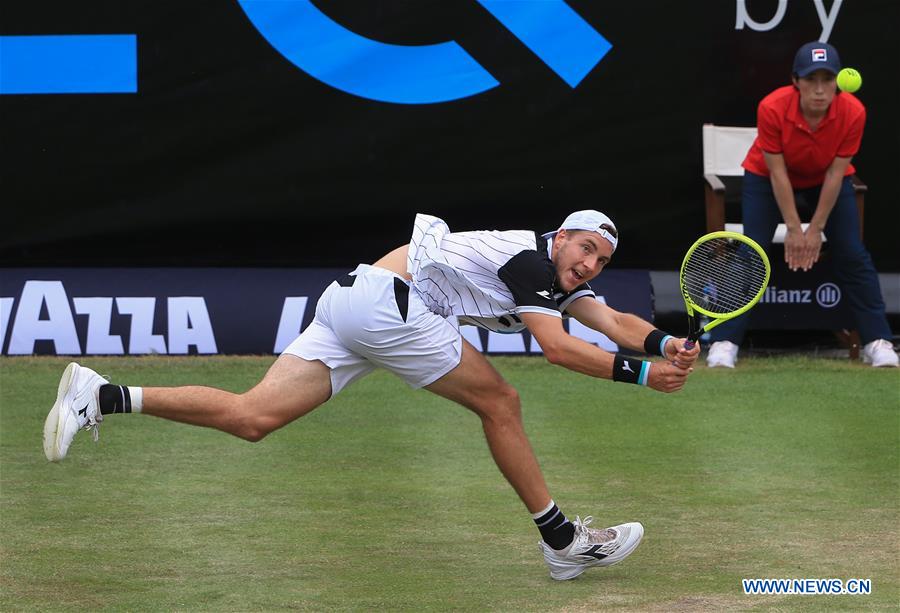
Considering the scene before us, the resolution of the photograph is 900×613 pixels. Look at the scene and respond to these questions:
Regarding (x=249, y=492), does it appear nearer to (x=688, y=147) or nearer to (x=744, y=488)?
(x=744, y=488)

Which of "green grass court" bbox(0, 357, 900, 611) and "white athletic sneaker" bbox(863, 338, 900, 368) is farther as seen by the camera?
"white athletic sneaker" bbox(863, 338, 900, 368)

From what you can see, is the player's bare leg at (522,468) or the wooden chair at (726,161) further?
the wooden chair at (726,161)

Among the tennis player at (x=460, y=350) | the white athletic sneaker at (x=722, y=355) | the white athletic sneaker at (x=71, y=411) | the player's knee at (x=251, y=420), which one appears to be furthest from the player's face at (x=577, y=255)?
the white athletic sneaker at (x=722, y=355)

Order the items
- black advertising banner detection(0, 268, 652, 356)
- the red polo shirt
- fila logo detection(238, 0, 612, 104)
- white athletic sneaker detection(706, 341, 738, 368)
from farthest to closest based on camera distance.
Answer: fila logo detection(238, 0, 612, 104) → black advertising banner detection(0, 268, 652, 356) → white athletic sneaker detection(706, 341, 738, 368) → the red polo shirt

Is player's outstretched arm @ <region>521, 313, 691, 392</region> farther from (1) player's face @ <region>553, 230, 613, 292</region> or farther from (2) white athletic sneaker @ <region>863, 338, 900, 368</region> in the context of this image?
(2) white athletic sneaker @ <region>863, 338, 900, 368</region>

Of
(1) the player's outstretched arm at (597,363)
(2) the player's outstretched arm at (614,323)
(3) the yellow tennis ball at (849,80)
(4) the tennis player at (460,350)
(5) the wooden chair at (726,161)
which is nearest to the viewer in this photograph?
(1) the player's outstretched arm at (597,363)

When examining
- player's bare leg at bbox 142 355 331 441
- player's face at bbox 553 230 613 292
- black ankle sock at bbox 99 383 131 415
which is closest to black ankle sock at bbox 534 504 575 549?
player's face at bbox 553 230 613 292

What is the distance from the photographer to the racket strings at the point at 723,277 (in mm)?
5609

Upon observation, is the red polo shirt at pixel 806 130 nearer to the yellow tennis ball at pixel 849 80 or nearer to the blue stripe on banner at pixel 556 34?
the yellow tennis ball at pixel 849 80

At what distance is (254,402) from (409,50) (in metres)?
4.68

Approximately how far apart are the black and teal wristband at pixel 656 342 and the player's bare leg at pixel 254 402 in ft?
3.63

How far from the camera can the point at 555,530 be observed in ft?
15.6

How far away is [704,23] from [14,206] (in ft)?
15.1

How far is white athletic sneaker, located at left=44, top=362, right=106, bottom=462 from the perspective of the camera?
493 centimetres
